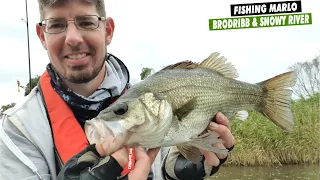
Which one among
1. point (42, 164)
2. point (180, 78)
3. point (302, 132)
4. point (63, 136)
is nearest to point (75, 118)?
point (63, 136)

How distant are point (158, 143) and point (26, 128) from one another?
3.09ft

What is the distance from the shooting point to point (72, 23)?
2719mm

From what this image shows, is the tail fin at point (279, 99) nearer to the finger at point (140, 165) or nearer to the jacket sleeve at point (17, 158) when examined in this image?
the finger at point (140, 165)

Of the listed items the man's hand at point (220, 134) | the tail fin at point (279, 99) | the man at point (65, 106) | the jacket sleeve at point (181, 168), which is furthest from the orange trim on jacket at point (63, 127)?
the tail fin at point (279, 99)

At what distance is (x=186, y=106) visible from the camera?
90.2 inches

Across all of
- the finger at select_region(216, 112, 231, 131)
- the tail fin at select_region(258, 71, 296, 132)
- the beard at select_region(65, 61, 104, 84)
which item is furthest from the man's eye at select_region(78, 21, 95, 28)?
the tail fin at select_region(258, 71, 296, 132)

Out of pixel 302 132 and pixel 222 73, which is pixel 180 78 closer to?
pixel 222 73

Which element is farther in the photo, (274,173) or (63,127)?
(274,173)

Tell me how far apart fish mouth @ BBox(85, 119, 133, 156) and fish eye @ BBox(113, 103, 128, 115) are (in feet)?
0.17

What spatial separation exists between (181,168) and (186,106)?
0.65m

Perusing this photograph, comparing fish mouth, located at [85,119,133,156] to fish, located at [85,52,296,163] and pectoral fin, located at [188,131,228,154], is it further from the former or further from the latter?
pectoral fin, located at [188,131,228,154]

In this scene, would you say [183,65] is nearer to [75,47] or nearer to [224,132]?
[224,132]

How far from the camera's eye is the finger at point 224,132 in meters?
2.43

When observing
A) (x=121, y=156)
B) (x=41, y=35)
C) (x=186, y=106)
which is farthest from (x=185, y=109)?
(x=41, y=35)
